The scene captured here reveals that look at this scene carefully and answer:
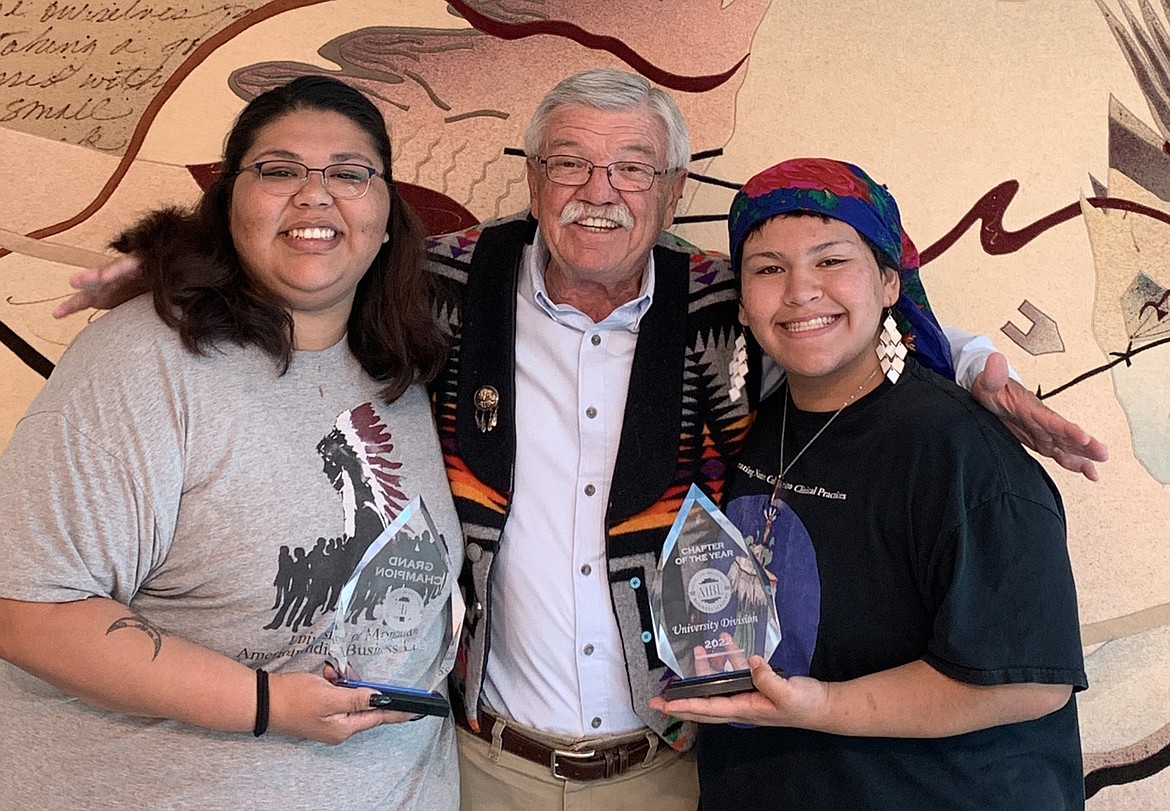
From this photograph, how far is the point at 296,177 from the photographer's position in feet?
5.13

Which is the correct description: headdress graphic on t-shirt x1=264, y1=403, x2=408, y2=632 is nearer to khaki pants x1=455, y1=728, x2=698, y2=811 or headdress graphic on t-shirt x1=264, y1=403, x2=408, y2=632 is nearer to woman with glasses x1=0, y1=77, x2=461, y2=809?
woman with glasses x1=0, y1=77, x2=461, y2=809

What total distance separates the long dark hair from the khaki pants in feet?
2.53

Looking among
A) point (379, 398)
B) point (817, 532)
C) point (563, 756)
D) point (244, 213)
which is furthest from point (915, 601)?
point (244, 213)

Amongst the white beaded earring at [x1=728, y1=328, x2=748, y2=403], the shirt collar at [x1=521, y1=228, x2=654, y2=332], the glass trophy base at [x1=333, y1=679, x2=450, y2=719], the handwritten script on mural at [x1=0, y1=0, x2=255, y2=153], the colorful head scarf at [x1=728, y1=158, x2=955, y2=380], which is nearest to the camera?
the glass trophy base at [x1=333, y1=679, x2=450, y2=719]

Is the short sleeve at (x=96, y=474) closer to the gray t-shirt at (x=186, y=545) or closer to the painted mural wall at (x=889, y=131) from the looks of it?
the gray t-shirt at (x=186, y=545)

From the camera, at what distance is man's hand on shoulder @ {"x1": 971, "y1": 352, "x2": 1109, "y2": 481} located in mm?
1442

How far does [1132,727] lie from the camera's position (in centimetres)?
219

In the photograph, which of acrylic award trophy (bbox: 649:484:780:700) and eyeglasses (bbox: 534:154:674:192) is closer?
acrylic award trophy (bbox: 649:484:780:700)

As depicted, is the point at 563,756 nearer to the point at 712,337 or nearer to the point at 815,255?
the point at 712,337

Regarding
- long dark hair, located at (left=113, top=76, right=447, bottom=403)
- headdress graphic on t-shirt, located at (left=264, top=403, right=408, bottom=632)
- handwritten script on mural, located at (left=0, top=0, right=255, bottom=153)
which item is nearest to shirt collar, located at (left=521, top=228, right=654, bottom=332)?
→ long dark hair, located at (left=113, top=76, right=447, bottom=403)

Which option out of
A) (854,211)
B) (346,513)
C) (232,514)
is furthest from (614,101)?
(232,514)

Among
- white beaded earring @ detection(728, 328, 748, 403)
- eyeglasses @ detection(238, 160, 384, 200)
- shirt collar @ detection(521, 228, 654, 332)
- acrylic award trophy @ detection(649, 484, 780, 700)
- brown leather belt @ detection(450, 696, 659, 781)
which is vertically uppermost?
eyeglasses @ detection(238, 160, 384, 200)

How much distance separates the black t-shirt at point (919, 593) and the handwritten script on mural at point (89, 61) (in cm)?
166

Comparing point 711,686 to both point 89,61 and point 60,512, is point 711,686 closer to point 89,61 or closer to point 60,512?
point 60,512
